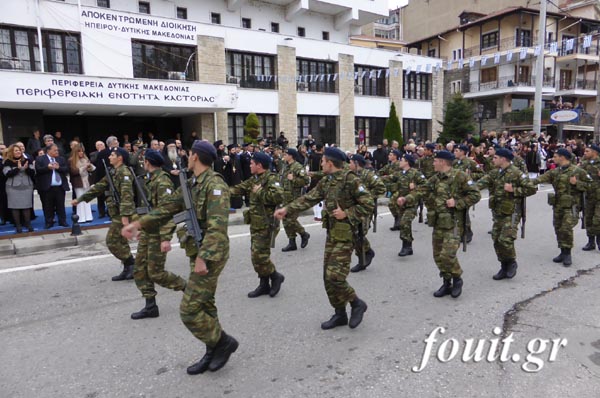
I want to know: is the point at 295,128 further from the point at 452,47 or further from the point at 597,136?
the point at 452,47

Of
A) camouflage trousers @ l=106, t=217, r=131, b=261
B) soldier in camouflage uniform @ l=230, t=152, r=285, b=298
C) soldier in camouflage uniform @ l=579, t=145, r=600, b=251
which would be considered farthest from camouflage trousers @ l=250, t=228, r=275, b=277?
soldier in camouflage uniform @ l=579, t=145, r=600, b=251

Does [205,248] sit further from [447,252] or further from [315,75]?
[315,75]

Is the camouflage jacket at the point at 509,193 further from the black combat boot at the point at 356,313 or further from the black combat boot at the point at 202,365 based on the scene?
the black combat boot at the point at 202,365

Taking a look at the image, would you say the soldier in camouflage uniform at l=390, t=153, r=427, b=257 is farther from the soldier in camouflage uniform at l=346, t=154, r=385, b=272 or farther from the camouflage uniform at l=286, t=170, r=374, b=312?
the camouflage uniform at l=286, t=170, r=374, b=312

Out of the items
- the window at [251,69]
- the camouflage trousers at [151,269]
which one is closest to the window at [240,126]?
the window at [251,69]

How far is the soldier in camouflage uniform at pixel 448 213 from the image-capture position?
18.6ft

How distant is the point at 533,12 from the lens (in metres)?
36.8

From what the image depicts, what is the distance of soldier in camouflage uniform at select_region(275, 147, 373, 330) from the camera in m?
4.58

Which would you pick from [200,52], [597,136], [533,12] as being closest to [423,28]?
[533,12]

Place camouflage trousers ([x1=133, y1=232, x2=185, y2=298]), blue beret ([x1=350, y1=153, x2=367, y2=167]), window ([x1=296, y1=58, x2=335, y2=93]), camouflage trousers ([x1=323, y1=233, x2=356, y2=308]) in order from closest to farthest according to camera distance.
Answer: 1. camouflage trousers ([x1=323, y1=233, x2=356, y2=308])
2. camouflage trousers ([x1=133, y1=232, x2=185, y2=298])
3. blue beret ([x1=350, y1=153, x2=367, y2=167])
4. window ([x1=296, y1=58, x2=335, y2=93])

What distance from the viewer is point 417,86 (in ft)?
106

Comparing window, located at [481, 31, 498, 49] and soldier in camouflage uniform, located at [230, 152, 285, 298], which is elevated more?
window, located at [481, 31, 498, 49]

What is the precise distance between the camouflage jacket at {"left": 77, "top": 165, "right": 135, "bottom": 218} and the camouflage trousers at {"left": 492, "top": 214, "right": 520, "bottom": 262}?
516cm

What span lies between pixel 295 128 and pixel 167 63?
308 inches
